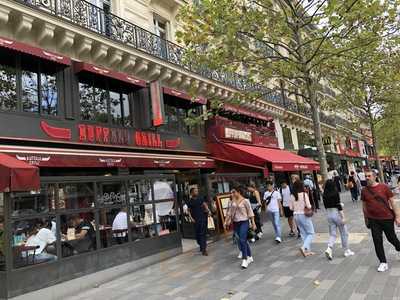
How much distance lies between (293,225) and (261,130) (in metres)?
8.98

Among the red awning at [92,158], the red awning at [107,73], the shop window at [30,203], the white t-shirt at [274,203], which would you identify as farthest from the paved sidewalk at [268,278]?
the red awning at [107,73]

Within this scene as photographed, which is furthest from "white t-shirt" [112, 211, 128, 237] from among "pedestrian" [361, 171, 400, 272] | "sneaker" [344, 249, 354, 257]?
"pedestrian" [361, 171, 400, 272]

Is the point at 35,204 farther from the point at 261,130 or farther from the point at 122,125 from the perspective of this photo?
the point at 261,130

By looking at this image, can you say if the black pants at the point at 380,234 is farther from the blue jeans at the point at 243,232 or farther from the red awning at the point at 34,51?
the red awning at the point at 34,51

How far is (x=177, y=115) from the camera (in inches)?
563

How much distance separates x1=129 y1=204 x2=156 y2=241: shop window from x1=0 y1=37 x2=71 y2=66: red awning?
4098 mm

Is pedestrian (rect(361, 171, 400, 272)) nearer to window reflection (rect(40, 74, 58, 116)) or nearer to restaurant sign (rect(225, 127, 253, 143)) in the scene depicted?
window reflection (rect(40, 74, 58, 116))

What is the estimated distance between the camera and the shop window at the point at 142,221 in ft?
28.7

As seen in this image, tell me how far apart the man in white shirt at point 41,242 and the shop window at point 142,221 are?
2141 mm

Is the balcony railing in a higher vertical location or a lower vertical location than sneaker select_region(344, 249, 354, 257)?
higher

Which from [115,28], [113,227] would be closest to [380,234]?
[113,227]

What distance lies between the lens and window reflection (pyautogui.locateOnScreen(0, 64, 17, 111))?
873 centimetres

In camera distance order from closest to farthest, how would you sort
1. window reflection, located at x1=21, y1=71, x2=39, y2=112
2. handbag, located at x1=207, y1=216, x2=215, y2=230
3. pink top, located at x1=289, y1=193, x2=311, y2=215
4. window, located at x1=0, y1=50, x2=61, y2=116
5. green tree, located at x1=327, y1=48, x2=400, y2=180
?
1. pink top, located at x1=289, y1=193, x2=311, y2=215
2. window, located at x1=0, y1=50, x2=61, y2=116
3. window reflection, located at x1=21, y1=71, x2=39, y2=112
4. green tree, located at x1=327, y1=48, x2=400, y2=180
5. handbag, located at x1=207, y1=216, x2=215, y2=230

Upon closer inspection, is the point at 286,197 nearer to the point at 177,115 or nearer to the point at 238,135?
the point at 177,115
